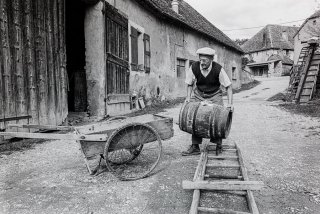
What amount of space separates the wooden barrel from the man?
37 centimetres

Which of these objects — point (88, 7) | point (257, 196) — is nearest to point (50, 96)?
point (88, 7)

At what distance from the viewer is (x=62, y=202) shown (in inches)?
128

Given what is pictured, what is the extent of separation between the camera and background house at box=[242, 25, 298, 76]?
1838 inches

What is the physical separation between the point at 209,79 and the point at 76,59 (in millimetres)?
5771

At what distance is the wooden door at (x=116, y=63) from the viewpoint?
8789 millimetres

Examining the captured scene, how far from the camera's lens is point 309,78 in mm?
13203

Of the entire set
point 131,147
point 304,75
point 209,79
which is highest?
point 304,75

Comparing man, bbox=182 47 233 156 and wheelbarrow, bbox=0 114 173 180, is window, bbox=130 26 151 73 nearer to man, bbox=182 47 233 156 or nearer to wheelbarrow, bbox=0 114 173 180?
man, bbox=182 47 233 156

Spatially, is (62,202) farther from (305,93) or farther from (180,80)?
(180,80)

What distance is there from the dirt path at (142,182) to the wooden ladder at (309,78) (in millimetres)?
7209

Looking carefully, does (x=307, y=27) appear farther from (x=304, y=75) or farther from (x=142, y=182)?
(x=142, y=182)

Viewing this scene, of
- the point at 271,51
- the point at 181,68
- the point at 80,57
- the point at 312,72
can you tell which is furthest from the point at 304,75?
the point at 271,51

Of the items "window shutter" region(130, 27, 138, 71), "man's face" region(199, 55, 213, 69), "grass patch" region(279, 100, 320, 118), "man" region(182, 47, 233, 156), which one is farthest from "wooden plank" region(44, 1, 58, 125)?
"grass patch" region(279, 100, 320, 118)

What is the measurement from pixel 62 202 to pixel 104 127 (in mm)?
1402
